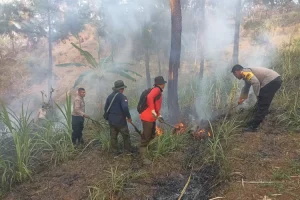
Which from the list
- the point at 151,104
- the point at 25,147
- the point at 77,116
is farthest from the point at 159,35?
the point at 25,147

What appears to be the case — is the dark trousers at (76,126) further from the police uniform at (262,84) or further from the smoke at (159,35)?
the smoke at (159,35)

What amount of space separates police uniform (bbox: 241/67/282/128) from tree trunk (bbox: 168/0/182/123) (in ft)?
9.35

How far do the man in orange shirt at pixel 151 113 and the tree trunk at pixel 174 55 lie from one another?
317 centimetres

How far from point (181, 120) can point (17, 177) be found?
4.90 meters

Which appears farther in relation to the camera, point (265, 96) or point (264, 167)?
point (265, 96)

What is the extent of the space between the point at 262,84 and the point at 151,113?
2.50 meters

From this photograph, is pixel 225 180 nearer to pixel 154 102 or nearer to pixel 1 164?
pixel 154 102

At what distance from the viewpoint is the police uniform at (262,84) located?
563 cm

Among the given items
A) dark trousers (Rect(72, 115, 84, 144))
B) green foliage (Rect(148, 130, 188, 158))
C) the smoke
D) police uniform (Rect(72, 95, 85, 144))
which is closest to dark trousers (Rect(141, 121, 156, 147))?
green foliage (Rect(148, 130, 188, 158))

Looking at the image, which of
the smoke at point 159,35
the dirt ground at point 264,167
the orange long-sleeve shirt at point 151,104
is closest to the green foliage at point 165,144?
the orange long-sleeve shirt at point 151,104

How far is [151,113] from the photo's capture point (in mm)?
5105

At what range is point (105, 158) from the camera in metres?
5.35

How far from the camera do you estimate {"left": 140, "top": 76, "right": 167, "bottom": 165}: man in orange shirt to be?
16.5 ft

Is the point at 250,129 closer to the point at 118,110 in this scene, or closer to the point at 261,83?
the point at 261,83
